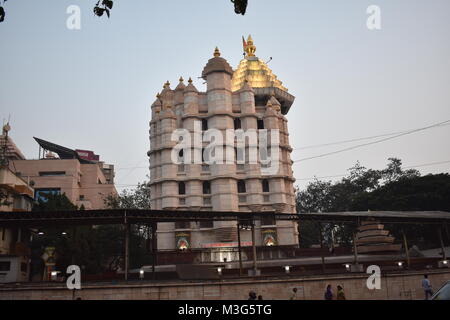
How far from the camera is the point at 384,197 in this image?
5712cm

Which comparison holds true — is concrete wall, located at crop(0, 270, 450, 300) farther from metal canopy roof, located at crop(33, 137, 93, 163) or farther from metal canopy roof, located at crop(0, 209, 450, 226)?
metal canopy roof, located at crop(33, 137, 93, 163)

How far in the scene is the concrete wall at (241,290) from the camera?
75.9ft

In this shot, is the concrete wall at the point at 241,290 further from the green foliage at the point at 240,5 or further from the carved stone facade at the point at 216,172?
the carved stone facade at the point at 216,172

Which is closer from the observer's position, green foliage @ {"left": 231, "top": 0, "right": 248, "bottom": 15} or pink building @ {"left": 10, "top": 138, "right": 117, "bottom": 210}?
green foliage @ {"left": 231, "top": 0, "right": 248, "bottom": 15}

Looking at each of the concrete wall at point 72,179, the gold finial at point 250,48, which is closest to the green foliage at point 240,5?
the concrete wall at point 72,179

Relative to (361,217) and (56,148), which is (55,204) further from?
(56,148)

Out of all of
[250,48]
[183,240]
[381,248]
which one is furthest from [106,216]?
[250,48]

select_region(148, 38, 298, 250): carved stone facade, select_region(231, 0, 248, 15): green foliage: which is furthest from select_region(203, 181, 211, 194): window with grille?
select_region(231, 0, 248, 15): green foliage

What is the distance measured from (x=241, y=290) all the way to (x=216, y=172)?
→ 1225 inches

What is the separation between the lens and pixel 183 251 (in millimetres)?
50062

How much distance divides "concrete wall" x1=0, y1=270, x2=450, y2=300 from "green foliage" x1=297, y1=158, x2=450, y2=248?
6.73 metres

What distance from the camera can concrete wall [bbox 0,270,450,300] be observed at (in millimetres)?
23125
